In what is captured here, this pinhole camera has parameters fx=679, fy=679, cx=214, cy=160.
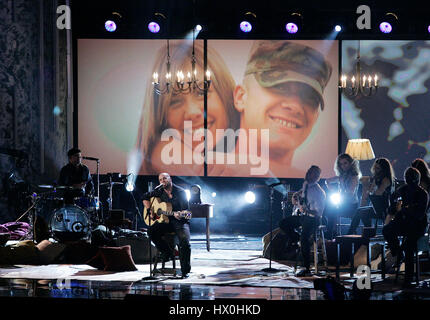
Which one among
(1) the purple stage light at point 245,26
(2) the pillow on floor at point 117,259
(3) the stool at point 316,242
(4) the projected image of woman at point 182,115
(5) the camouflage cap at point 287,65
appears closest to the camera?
(3) the stool at point 316,242

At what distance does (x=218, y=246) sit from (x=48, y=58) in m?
4.68

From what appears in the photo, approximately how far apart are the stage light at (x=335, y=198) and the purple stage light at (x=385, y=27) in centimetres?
484

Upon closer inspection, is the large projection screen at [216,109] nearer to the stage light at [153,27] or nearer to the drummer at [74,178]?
the stage light at [153,27]

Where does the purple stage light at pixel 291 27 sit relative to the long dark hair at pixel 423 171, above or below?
above

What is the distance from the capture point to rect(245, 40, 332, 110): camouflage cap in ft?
42.1

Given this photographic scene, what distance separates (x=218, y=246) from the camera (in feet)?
36.2

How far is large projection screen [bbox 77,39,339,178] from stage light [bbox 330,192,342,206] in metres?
3.98

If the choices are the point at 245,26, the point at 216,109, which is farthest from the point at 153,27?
the point at 216,109

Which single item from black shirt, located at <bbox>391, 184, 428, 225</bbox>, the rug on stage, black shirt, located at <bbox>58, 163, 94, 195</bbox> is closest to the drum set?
black shirt, located at <bbox>58, 163, 94, 195</bbox>

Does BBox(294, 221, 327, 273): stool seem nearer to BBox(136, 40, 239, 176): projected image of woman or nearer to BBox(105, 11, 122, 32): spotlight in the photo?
BBox(136, 40, 239, 176): projected image of woman

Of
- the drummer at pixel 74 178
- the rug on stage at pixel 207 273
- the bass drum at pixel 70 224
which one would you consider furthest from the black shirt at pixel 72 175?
the rug on stage at pixel 207 273

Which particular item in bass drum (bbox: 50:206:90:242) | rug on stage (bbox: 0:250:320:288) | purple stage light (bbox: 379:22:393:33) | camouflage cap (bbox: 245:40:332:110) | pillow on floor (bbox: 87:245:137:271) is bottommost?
rug on stage (bbox: 0:250:320:288)

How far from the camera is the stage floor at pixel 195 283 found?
6.66m
